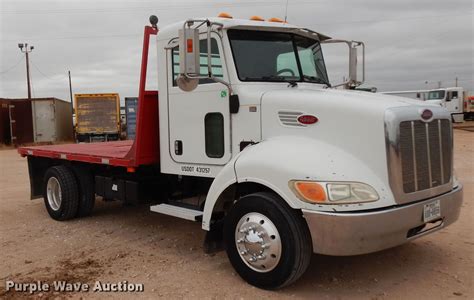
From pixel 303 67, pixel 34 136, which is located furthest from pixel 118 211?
pixel 34 136

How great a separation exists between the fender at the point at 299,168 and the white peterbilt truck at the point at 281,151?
10mm

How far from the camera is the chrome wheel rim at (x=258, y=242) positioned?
402 cm

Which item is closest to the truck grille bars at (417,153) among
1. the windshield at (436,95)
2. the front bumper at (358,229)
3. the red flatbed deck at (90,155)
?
the front bumper at (358,229)

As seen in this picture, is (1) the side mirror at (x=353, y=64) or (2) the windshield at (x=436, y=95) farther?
(2) the windshield at (x=436, y=95)

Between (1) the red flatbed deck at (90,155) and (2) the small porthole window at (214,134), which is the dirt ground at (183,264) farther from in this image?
(2) the small porthole window at (214,134)

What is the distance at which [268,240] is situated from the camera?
4.05 m

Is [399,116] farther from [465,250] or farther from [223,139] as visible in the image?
[465,250]

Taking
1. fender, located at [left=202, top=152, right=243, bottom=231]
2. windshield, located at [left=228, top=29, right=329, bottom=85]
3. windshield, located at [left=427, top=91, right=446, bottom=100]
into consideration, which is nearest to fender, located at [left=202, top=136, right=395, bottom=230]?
fender, located at [left=202, top=152, right=243, bottom=231]

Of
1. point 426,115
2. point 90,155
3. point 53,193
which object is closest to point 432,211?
point 426,115

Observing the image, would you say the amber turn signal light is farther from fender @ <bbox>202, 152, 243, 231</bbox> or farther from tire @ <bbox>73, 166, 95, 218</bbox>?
tire @ <bbox>73, 166, 95, 218</bbox>

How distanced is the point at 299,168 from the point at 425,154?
119 centimetres

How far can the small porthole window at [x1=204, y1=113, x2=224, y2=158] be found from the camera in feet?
16.4

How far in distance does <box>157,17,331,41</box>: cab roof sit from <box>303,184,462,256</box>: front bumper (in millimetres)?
2182

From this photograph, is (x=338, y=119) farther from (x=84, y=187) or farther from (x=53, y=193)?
(x=53, y=193)
